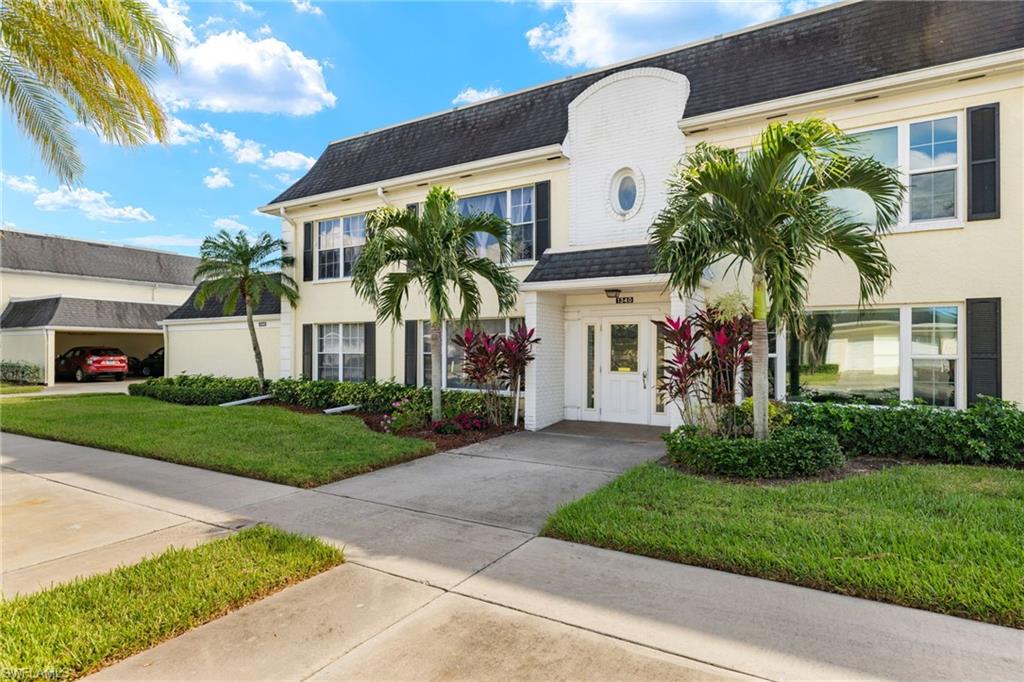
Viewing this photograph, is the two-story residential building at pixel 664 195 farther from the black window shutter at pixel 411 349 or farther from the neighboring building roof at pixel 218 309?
the neighboring building roof at pixel 218 309

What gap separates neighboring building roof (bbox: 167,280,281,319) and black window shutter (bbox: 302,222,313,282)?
1539 mm

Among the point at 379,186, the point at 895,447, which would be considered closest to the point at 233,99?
the point at 379,186

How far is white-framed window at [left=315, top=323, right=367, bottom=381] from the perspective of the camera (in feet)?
46.9

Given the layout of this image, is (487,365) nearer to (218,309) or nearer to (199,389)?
(199,389)

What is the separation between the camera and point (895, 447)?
298 inches

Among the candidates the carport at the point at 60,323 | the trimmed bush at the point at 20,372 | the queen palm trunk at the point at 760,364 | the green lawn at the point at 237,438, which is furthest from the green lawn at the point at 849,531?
the trimmed bush at the point at 20,372

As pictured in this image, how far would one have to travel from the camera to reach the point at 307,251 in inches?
595

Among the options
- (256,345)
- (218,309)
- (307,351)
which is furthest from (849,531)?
(218,309)

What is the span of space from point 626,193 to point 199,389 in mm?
13201

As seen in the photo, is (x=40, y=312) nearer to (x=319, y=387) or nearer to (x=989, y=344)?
(x=319, y=387)

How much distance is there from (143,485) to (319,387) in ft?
23.8

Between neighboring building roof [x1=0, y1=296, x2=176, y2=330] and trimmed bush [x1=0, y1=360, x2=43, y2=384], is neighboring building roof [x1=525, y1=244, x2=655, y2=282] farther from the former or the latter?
trimmed bush [x1=0, y1=360, x2=43, y2=384]

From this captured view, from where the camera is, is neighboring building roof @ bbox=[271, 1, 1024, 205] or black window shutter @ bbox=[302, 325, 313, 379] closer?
neighboring building roof @ bbox=[271, 1, 1024, 205]

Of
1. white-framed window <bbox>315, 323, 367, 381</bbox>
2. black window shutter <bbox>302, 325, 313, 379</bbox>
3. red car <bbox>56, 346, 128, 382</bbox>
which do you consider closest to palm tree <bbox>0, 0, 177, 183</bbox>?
white-framed window <bbox>315, 323, 367, 381</bbox>
